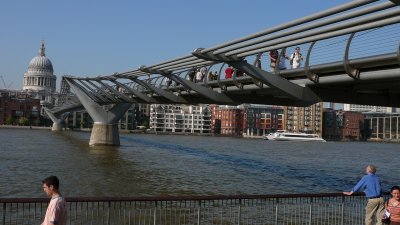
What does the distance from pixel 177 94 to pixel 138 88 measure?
11.5m

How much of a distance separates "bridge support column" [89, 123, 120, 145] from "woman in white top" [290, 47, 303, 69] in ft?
151

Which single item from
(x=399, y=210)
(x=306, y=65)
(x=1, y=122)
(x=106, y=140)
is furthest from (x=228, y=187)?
(x=1, y=122)

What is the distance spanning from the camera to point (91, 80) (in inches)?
2534

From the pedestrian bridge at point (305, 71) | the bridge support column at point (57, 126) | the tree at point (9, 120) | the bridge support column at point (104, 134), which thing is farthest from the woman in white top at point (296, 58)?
the tree at point (9, 120)

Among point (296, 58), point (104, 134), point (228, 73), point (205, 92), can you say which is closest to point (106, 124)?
point (104, 134)

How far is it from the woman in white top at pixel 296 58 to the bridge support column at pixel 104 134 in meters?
46.0

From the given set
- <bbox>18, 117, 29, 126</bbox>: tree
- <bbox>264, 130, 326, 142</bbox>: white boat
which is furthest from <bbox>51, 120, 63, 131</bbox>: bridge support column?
<bbox>264, 130, 326, 142</bbox>: white boat

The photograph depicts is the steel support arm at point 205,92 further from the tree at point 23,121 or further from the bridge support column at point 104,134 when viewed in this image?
the tree at point 23,121

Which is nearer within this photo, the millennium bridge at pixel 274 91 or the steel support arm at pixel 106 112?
the millennium bridge at pixel 274 91

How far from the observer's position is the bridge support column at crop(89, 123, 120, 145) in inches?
2547

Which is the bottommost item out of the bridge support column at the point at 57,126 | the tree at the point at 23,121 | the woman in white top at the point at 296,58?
the bridge support column at the point at 57,126

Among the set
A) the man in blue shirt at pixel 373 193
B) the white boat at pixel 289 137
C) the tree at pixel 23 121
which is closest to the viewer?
the man in blue shirt at pixel 373 193

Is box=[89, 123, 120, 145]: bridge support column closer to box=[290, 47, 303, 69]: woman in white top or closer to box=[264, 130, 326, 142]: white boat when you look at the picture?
box=[290, 47, 303, 69]: woman in white top

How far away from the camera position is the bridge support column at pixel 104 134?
64.7 meters
